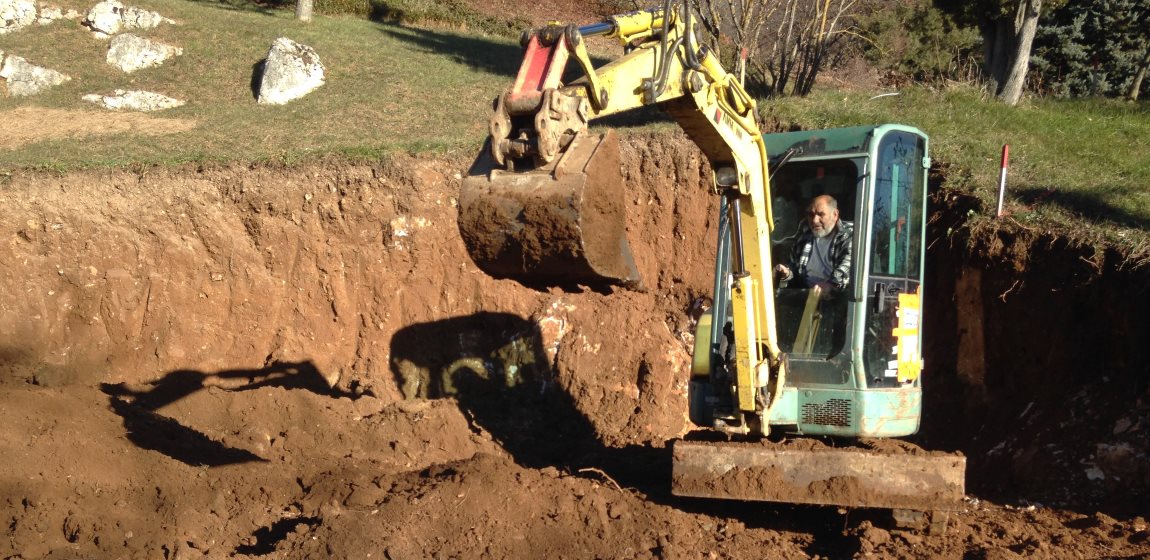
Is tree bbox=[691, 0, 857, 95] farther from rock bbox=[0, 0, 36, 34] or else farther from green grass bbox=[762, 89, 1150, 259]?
rock bbox=[0, 0, 36, 34]

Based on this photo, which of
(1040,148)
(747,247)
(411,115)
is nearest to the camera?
(747,247)

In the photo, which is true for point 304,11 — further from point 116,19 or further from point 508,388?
point 508,388

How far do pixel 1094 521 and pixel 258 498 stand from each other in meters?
5.82

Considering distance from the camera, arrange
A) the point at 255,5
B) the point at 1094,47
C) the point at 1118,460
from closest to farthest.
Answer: the point at 1118,460, the point at 1094,47, the point at 255,5

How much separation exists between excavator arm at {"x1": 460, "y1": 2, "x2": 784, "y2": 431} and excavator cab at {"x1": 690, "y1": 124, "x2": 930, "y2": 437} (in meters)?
1.09

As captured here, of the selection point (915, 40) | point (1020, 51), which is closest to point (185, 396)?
point (1020, 51)

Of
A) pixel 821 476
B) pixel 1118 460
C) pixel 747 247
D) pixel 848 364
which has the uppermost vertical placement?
pixel 747 247

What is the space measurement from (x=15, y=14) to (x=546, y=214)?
22.0 metres

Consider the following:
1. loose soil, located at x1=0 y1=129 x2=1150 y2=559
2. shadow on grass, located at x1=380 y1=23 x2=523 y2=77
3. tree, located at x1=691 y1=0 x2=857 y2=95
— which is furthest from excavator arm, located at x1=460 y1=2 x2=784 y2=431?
shadow on grass, located at x1=380 y1=23 x2=523 y2=77

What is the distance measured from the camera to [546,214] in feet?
17.1

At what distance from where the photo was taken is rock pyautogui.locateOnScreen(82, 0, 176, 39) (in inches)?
896

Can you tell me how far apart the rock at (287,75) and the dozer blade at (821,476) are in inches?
567

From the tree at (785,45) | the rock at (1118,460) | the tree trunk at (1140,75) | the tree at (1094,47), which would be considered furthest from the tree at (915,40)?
the rock at (1118,460)

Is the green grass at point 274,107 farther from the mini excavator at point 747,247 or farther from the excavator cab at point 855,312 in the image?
the mini excavator at point 747,247
